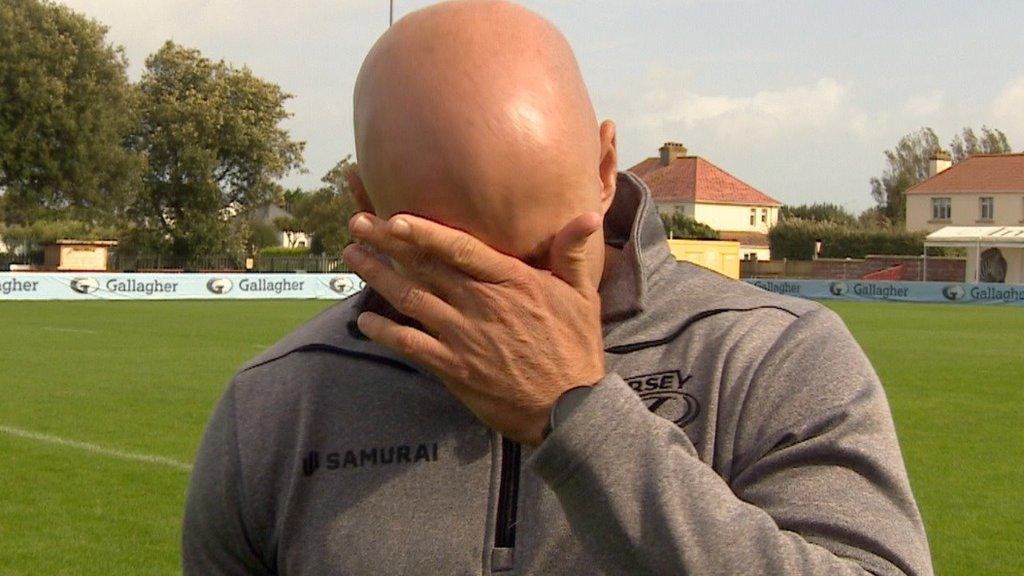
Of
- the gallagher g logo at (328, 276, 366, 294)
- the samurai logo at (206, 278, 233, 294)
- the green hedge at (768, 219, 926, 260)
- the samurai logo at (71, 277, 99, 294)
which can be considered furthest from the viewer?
the green hedge at (768, 219, 926, 260)

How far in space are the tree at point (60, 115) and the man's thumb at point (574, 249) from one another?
53783mm

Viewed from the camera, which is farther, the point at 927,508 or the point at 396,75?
Result: the point at 927,508

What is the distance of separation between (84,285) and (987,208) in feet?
174

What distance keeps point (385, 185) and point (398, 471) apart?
1.41ft

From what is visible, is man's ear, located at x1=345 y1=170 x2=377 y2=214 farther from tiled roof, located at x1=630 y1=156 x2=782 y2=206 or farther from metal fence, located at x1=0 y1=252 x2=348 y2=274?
tiled roof, located at x1=630 y1=156 x2=782 y2=206

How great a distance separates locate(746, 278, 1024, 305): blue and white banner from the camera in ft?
147

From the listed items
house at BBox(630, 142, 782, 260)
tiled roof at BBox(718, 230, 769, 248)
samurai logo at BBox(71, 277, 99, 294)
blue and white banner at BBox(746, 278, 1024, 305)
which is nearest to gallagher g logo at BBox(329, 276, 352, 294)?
→ samurai logo at BBox(71, 277, 99, 294)

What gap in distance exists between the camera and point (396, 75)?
4.91 feet

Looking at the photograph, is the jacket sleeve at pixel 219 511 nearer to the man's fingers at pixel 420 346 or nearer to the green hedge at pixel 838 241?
the man's fingers at pixel 420 346

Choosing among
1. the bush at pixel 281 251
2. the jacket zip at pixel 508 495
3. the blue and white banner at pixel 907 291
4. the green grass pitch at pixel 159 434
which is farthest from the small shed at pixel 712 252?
the jacket zip at pixel 508 495

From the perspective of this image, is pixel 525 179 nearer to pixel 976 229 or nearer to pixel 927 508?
pixel 927 508

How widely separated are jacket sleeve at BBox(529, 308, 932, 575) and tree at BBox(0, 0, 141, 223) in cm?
5372

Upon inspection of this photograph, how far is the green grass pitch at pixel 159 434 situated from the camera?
303 inches

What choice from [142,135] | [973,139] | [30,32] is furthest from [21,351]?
[973,139]
